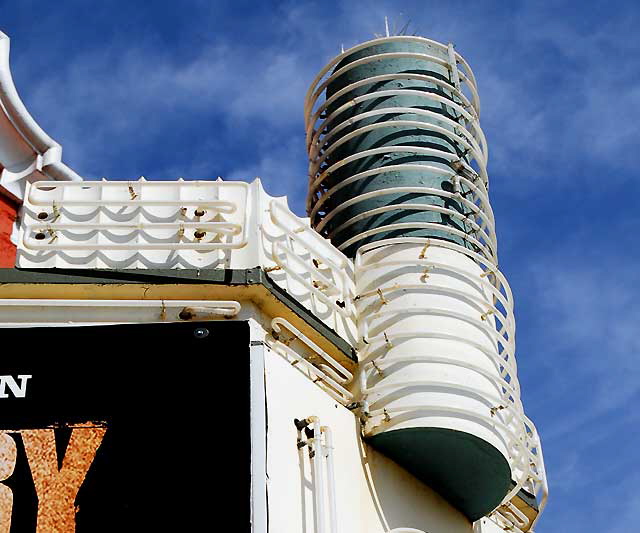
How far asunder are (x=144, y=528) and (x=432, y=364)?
5.12 m

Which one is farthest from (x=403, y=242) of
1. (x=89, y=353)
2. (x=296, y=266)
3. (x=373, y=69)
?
(x=89, y=353)

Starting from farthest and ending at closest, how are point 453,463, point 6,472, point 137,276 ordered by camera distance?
point 453,463
point 137,276
point 6,472

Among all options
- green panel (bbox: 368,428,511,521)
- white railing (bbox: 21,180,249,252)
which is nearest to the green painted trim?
white railing (bbox: 21,180,249,252)

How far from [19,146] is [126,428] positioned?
15.4 ft

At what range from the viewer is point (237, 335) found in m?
16.2

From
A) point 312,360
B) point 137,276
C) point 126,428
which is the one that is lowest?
point 126,428

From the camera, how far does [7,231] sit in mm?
17656

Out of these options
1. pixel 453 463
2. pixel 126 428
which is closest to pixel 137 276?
pixel 126 428

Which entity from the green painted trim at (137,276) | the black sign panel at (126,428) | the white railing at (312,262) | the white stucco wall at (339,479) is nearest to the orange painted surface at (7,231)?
the green painted trim at (137,276)

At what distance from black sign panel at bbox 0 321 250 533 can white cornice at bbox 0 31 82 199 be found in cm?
283

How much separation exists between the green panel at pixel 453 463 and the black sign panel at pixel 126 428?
284 cm

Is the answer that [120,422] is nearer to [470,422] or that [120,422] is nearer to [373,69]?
[470,422]

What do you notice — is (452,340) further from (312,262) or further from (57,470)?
(57,470)

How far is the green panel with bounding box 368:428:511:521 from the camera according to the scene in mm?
17719
